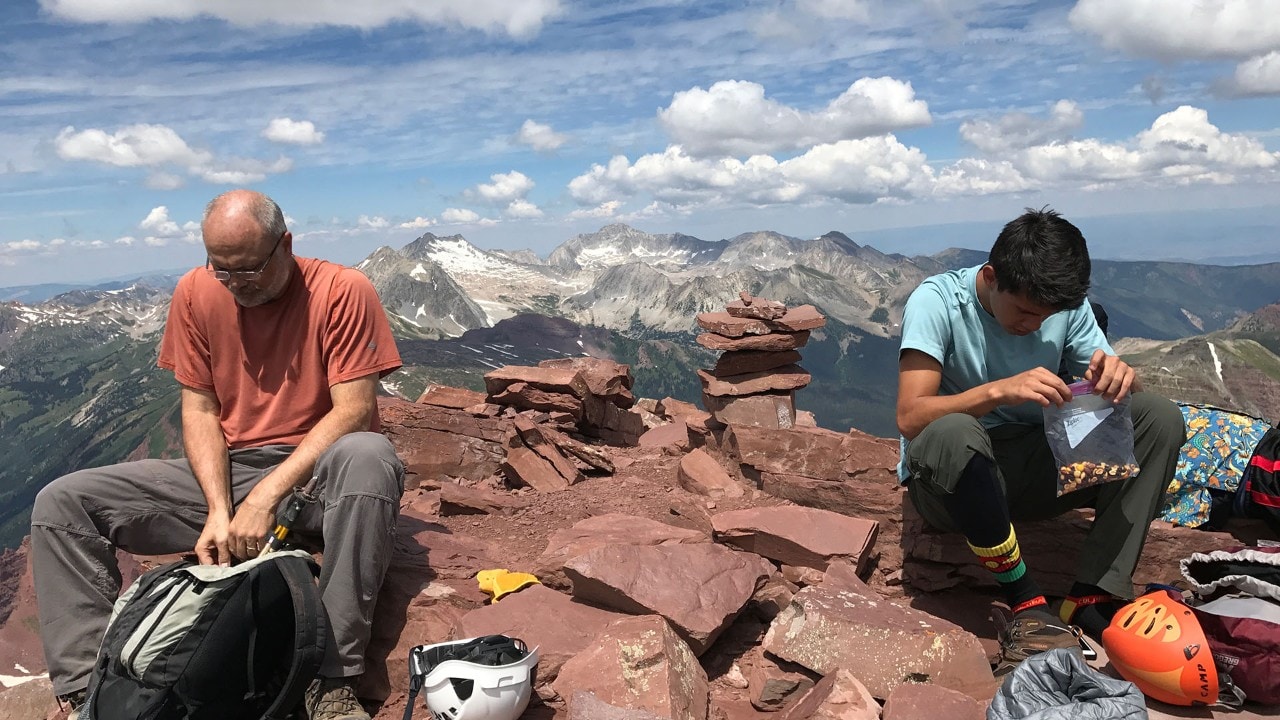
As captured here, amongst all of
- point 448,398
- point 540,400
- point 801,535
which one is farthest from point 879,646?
point 448,398

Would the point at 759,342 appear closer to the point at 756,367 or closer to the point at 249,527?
the point at 756,367

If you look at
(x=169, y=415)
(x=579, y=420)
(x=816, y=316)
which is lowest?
(x=169, y=415)

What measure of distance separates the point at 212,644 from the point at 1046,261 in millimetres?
5453

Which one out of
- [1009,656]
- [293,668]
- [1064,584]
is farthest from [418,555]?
[1064,584]

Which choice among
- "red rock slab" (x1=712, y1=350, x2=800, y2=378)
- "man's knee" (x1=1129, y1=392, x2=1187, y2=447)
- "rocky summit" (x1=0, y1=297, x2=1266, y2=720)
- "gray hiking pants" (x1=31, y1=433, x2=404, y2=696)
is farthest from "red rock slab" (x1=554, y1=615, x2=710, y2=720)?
"red rock slab" (x1=712, y1=350, x2=800, y2=378)

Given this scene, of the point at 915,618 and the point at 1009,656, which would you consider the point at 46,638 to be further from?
the point at 1009,656

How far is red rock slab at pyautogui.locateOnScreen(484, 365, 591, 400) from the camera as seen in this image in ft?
45.7

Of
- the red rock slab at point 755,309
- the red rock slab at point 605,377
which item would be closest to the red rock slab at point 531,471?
the red rock slab at point 605,377

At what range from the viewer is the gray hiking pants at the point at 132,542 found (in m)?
4.64

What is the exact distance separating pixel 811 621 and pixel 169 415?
695 ft

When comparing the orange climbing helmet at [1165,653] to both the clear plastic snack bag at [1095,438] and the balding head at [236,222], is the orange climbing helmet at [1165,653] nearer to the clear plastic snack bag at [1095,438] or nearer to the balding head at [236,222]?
the clear plastic snack bag at [1095,438]

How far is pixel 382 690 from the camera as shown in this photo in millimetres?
5098

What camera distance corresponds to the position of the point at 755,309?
12930 millimetres

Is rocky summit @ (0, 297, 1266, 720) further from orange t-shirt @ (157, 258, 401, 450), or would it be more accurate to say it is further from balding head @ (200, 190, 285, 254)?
balding head @ (200, 190, 285, 254)
